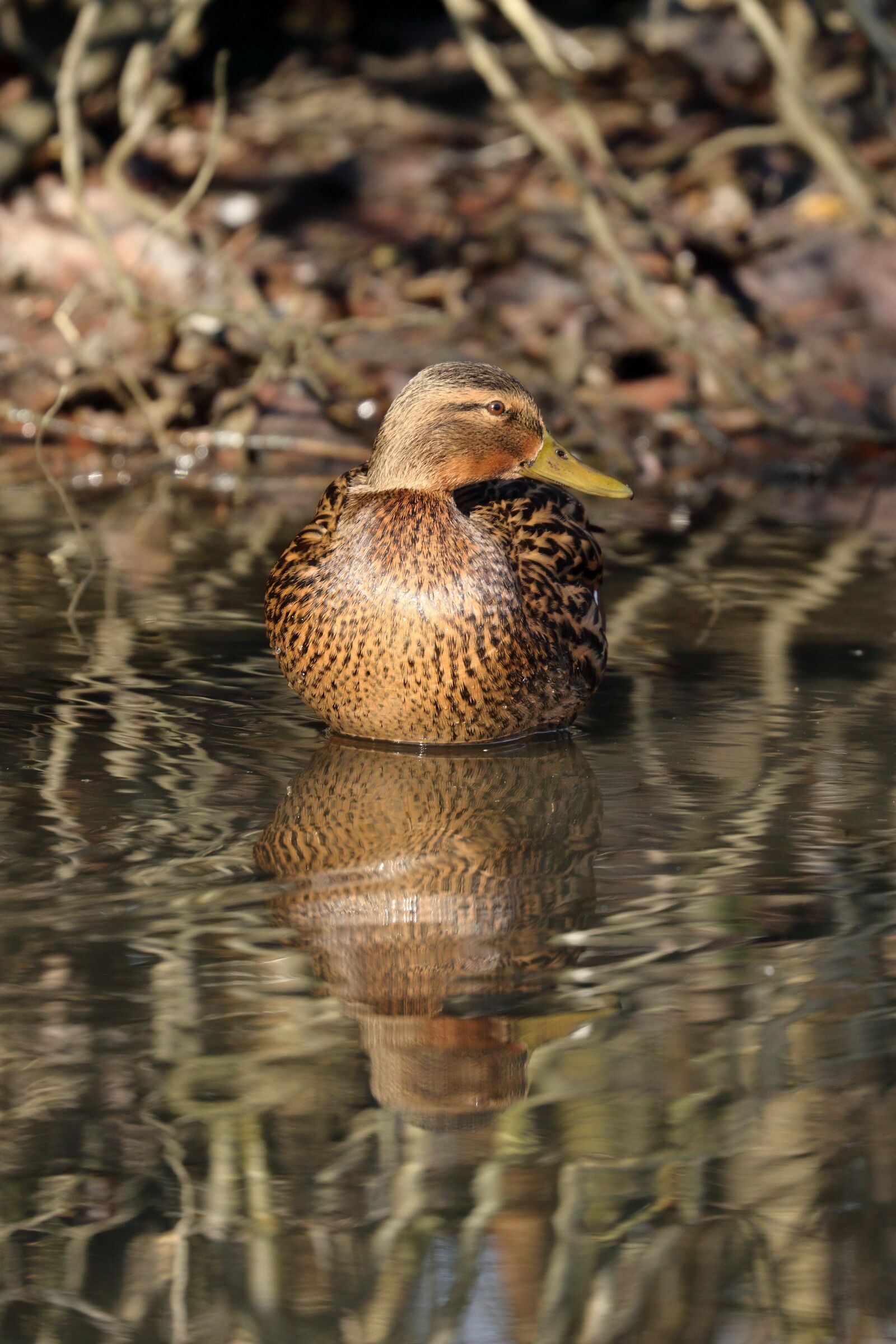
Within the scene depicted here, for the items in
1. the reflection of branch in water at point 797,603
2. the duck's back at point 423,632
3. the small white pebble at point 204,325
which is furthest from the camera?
the small white pebble at point 204,325

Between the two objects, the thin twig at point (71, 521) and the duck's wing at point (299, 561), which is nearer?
the duck's wing at point (299, 561)

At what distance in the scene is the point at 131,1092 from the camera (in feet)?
11.1

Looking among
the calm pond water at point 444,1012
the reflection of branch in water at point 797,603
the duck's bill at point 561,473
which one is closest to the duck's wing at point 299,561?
the calm pond water at point 444,1012

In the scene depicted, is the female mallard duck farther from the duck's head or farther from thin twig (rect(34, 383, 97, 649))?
thin twig (rect(34, 383, 97, 649))

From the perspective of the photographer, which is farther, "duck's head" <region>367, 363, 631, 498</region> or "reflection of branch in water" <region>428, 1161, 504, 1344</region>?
"duck's head" <region>367, 363, 631, 498</region>

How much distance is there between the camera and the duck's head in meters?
5.52

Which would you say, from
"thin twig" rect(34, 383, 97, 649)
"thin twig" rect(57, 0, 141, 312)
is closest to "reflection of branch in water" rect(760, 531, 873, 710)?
"thin twig" rect(34, 383, 97, 649)

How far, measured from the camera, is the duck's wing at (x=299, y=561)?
5.44m

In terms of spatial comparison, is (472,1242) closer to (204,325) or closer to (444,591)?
(444,591)

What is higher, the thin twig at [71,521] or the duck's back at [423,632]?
the duck's back at [423,632]

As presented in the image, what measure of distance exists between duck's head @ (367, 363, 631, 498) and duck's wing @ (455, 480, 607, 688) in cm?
19

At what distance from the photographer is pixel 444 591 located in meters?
5.19

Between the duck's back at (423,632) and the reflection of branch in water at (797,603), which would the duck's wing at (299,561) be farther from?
the reflection of branch in water at (797,603)

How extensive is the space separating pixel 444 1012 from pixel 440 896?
608 millimetres
